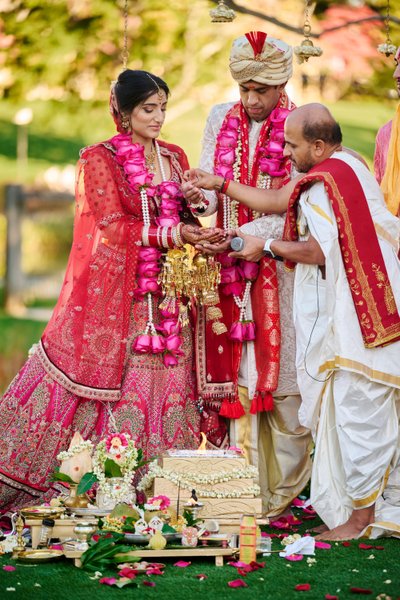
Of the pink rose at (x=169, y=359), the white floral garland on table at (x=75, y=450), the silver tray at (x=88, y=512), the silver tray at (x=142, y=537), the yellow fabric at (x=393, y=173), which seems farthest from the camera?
the yellow fabric at (x=393, y=173)

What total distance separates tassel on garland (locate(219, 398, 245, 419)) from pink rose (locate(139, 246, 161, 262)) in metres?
0.82

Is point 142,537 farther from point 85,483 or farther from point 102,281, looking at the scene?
point 102,281

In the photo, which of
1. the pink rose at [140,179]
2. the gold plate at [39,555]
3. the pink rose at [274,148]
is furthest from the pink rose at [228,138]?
the gold plate at [39,555]

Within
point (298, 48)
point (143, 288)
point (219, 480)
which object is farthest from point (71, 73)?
point (219, 480)

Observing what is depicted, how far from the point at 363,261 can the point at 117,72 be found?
20.3 feet

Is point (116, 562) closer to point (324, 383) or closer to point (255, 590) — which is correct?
point (255, 590)

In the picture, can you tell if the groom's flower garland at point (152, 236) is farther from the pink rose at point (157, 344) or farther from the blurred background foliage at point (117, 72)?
the blurred background foliage at point (117, 72)

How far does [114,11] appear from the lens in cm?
1042

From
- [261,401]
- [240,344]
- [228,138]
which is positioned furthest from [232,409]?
[228,138]

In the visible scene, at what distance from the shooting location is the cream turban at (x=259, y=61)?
600 centimetres

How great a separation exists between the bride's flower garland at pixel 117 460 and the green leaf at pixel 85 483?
1.2 inches

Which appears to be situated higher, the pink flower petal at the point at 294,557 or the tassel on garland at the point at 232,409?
the tassel on garland at the point at 232,409

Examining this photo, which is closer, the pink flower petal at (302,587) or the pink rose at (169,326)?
the pink flower petal at (302,587)

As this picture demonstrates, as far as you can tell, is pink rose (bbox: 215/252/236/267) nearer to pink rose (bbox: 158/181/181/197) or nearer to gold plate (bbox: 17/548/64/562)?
pink rose (bbox: 158/181/181/197)
